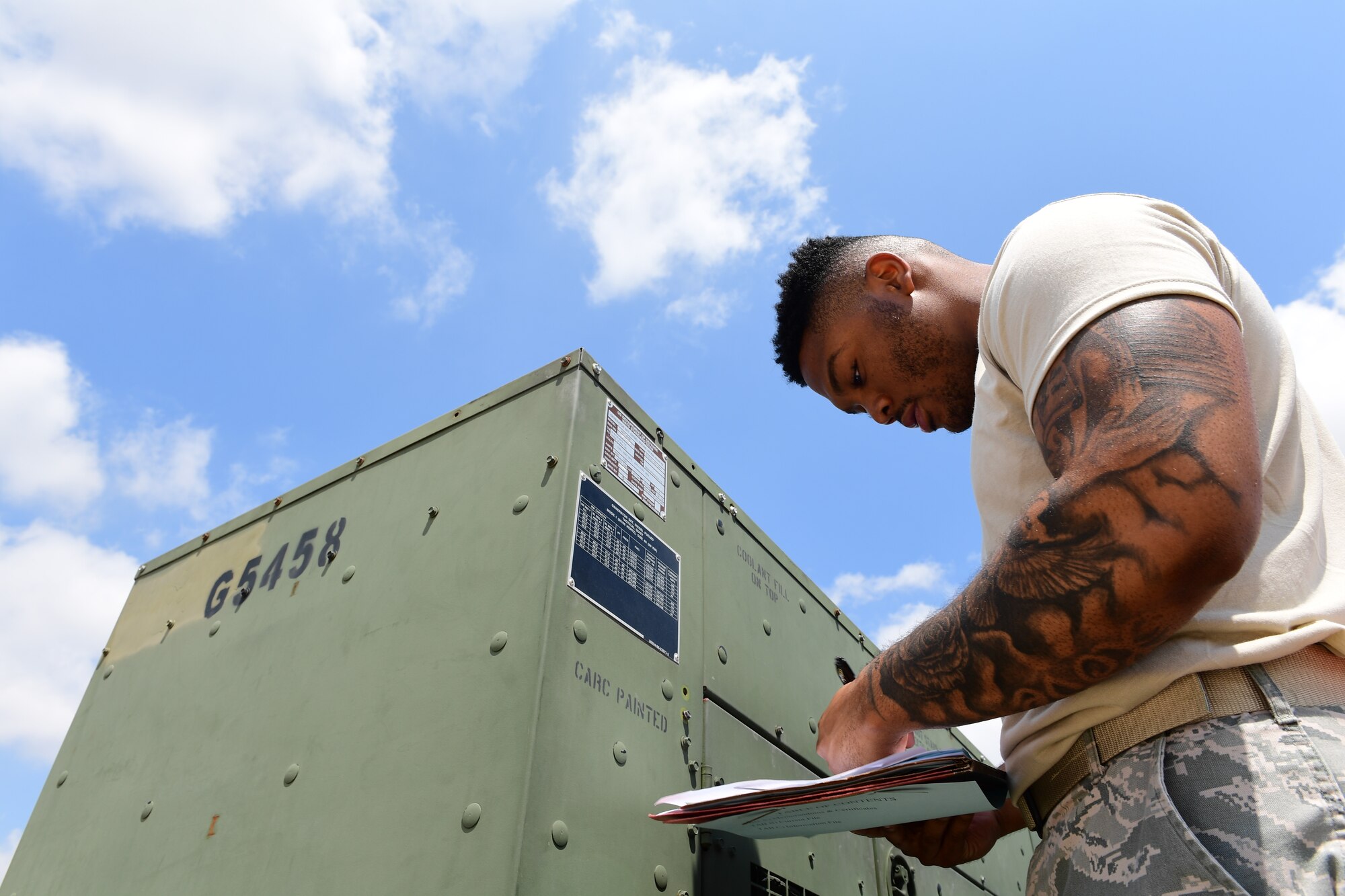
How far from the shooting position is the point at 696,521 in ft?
6.59

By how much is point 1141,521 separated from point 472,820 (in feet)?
3.34

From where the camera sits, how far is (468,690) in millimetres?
1464

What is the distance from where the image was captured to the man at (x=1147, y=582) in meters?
0.82

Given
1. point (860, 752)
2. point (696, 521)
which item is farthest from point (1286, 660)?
point (696, 521)

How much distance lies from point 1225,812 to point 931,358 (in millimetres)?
850

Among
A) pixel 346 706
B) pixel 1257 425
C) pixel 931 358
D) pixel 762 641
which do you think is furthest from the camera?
pixel 762 641

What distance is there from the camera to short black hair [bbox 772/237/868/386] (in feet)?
5.81

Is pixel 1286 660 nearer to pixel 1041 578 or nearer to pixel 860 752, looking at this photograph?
pixel 1041 578

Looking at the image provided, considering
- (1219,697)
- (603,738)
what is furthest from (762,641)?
Answer: (1219,697)

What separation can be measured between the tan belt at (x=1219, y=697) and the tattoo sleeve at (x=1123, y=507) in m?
0.08

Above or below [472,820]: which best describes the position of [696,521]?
above

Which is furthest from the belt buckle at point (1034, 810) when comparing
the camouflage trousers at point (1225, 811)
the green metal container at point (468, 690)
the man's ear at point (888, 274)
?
the man's ear at point (888, 274)

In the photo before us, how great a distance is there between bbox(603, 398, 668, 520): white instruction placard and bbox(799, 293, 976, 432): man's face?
422mm

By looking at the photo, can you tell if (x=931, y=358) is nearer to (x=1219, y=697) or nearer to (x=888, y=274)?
(x=888, y=274)
